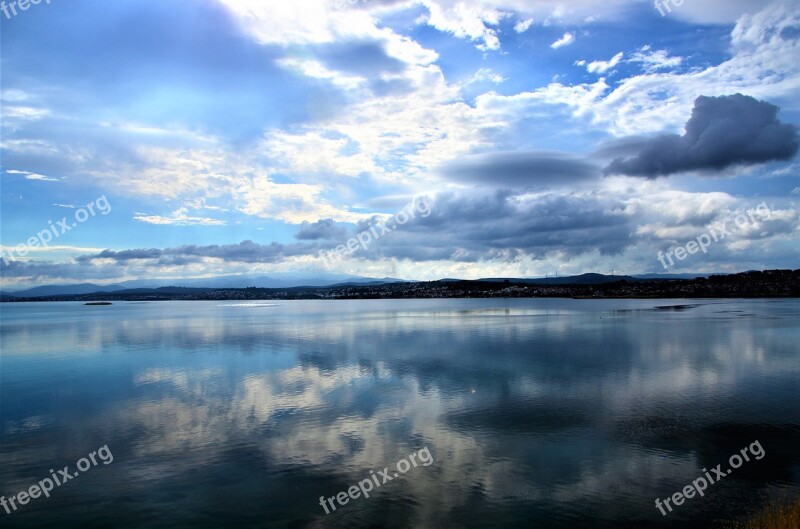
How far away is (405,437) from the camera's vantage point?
69.0 ft

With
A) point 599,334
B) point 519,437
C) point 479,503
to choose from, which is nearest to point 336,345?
point 599,334

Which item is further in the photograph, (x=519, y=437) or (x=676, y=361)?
(x=676, y=361)

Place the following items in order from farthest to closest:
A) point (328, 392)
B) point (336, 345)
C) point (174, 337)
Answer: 1. point (174, 337)
2. point (336, 345)
3. point (328, 392)

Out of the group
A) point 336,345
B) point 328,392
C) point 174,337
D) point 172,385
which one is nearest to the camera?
point 328,392

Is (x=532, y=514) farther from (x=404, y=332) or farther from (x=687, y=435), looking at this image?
(x=404, y=332)

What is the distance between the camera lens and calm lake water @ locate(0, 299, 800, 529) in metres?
14.6

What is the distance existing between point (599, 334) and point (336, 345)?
32.9 meters

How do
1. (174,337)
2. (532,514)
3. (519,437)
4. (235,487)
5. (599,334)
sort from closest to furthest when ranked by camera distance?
1. (532,514)
2. (235,487)
3. (519,437)
4. (599,334)
5. (174,337)

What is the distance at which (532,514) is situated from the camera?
14.0 meters

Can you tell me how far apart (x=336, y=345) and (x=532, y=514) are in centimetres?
4305

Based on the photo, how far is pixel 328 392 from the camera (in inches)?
1191

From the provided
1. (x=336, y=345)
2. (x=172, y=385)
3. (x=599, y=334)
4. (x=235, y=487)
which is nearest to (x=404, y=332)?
(x=336, y=345)

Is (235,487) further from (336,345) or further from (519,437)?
(336,345)

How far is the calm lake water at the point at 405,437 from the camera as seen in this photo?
14.6 metres
